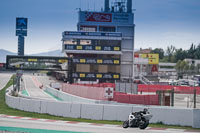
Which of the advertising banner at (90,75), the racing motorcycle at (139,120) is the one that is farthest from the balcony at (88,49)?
the racing motorcycle at (139,120)

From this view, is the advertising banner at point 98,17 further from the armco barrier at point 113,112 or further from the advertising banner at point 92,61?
the armco barrier at point 113,112

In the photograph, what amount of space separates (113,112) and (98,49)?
170ft

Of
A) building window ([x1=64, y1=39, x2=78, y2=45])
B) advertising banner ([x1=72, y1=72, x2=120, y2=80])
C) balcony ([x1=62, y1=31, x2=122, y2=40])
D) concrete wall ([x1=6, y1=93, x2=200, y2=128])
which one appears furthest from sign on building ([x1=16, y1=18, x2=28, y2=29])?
concrete wall ([x1=6, y1=93, x2=200, y2=128])

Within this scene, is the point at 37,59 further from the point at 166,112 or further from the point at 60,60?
the point at 166,112

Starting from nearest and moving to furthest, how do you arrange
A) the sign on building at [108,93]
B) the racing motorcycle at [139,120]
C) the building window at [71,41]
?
the racing motorcycle at [139,120], the sign on building at [108,93], the building window at [71,41]

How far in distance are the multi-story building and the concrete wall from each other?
44.6 meters

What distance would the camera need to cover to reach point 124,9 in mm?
91438

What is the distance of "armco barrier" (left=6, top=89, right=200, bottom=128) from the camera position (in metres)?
23.1

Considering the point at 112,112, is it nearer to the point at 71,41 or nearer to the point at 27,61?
the point at 27,61

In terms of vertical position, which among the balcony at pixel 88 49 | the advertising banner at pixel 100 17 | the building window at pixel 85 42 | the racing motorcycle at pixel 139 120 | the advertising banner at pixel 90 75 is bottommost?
the racing motorcycle at pixel 139 120

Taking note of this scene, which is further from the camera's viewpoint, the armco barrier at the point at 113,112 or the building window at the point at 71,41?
the building window at the point at 71,41

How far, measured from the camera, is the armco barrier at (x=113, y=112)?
75.9 feet

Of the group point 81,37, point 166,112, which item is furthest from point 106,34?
point 166,112

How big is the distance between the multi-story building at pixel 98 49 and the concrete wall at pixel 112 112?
146 feet
